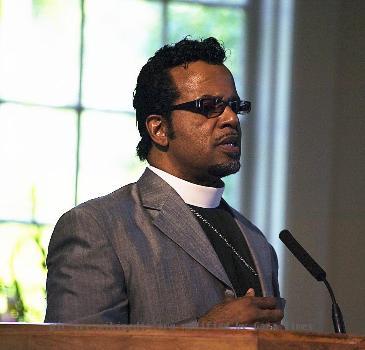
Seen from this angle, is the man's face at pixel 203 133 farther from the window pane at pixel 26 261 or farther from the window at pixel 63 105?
the window at pixel 63 105

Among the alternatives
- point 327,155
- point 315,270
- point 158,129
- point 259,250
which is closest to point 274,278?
point 259,250

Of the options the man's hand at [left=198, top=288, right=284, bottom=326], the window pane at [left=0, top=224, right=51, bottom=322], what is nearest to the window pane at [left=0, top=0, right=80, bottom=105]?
the window pane at [left=0, top=224, right=51, bottom=322]

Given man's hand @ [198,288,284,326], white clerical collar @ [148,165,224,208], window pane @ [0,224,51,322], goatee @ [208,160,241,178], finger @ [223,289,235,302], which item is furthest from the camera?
window pane @ [0,224,51,322]

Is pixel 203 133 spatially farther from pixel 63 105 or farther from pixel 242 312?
pixel 63 105

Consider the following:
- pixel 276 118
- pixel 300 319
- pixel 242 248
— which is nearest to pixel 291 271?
pixel 300 319

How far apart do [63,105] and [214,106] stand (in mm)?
2752

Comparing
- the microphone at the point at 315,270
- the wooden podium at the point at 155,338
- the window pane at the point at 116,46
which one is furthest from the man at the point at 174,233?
the window pane at the point at 116,46

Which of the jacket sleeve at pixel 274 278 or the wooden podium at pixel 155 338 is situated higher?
the wooden podium at pixel 155 338

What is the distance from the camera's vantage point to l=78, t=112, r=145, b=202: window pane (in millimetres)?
6309

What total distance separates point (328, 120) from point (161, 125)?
2.74 meters

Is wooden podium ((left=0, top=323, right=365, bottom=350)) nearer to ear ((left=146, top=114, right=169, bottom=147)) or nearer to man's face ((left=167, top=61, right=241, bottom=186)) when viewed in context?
man's face ((left=167, top=61, right=241, bottom=186))

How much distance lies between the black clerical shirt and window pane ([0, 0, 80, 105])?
2531mm

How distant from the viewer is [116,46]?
6379 millimetres

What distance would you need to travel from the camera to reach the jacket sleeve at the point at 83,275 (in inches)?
129
